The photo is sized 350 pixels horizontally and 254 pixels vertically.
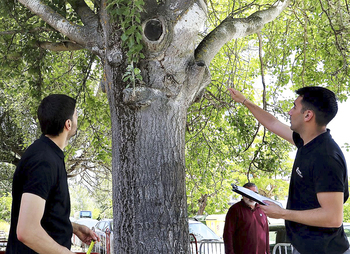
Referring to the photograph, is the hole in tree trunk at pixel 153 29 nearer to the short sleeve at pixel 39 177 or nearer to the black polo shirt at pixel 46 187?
the black polo shirt at pixel 46 187

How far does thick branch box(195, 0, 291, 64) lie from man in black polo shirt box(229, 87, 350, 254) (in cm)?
200

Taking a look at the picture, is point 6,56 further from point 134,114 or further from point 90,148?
point 90,148

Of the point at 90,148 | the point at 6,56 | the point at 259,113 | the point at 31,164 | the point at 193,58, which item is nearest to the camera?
the point at 31,164

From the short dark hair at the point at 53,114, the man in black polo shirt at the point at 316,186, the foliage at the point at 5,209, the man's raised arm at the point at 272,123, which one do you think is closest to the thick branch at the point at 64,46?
the man's raised arm at the point at 272,123

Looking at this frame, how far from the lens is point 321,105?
3.52 m

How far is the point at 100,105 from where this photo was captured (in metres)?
10.0

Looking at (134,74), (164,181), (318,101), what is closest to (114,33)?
(134,74)

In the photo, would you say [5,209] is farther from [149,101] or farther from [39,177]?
[39,177]

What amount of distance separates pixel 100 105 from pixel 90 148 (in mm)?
7963

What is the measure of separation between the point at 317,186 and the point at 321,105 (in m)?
0.70

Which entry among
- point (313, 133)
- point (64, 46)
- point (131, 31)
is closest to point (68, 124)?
point (131, 31)

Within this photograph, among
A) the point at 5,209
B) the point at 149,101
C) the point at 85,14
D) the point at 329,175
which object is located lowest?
the point at 329,175

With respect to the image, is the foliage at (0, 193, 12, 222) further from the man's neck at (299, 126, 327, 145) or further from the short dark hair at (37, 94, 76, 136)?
the man's neck at (299, 126, 327, 145)

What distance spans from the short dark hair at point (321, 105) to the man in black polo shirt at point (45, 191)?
184 centimetres
